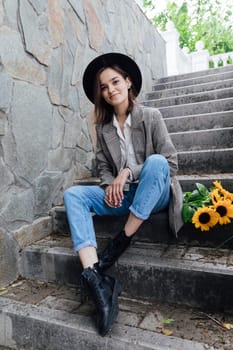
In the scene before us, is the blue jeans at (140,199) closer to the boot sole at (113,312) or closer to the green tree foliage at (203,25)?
the boot sole at (113,312)

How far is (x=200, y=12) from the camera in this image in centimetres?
1052

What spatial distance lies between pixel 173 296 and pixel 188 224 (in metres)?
0.38

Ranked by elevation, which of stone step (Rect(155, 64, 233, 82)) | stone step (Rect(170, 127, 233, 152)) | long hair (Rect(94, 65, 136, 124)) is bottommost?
stone step (Rect(170, 127, 233, 152))

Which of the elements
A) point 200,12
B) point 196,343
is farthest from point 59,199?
point 200,12

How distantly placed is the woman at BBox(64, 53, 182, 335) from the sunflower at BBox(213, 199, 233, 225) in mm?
189

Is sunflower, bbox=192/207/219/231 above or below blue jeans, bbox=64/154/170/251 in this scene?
below

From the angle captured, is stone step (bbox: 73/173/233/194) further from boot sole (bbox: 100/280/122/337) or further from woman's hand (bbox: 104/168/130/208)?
boot sole (bbox: 100/280/122/337)

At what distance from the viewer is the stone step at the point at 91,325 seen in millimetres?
1061

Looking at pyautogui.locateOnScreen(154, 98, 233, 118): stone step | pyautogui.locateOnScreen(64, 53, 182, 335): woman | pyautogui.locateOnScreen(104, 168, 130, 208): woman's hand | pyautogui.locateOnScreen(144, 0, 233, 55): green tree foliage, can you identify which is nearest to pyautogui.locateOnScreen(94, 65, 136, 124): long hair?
Answer: pyautogui.locateOnScreen(64, 53, 182, 335): woman

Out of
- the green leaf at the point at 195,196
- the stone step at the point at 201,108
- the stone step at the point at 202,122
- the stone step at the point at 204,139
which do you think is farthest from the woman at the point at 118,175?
the stone step at the point at 201,108

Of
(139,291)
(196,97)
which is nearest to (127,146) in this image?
(139,291)

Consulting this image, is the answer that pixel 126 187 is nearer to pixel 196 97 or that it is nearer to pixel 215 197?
pixel 215 197

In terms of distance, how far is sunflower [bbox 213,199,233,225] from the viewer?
134 centimetres

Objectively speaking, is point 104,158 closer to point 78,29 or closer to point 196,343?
point 196,343
